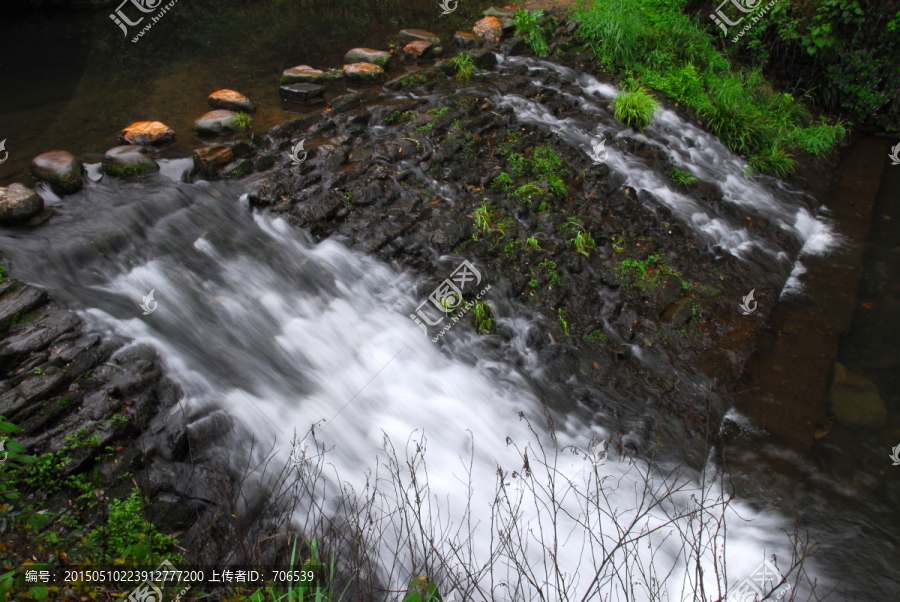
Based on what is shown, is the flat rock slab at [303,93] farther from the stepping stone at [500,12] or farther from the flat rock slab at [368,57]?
the stepping stone at [500,12]

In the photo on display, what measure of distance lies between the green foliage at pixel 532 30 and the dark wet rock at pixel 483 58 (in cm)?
96

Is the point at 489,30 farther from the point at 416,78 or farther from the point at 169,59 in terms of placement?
the point at 169,59

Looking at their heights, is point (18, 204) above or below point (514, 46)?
below

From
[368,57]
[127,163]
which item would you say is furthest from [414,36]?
[127,163]

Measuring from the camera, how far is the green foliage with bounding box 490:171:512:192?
237 inches

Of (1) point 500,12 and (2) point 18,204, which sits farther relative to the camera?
(1) point 500,12

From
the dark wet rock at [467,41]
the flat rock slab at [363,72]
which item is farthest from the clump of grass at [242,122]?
the dark wet rock at [467,41]

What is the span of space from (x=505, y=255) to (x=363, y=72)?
4229mm

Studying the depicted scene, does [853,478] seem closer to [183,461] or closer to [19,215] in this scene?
[183,461]

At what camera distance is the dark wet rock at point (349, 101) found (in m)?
6.82

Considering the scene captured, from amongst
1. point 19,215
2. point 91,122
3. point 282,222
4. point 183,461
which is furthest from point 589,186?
point 91,122

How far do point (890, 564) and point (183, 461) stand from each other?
468 cm

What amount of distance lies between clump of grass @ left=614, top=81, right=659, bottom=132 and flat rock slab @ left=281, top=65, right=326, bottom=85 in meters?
4.37

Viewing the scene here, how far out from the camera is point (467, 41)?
885 centimetres
